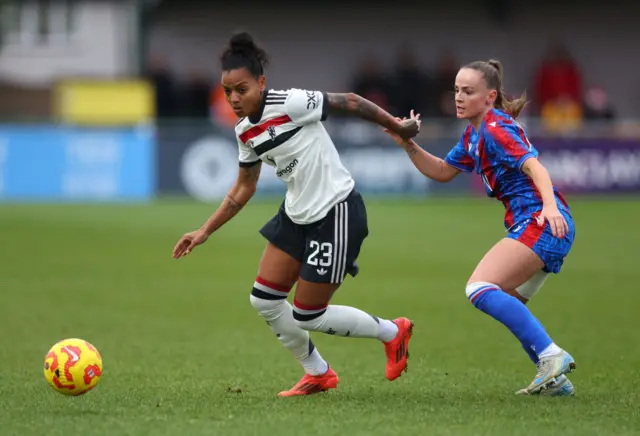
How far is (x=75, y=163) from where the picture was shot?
77.7 feet

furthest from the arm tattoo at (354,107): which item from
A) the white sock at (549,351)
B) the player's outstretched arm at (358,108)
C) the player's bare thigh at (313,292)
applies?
the white sock at (549,351)

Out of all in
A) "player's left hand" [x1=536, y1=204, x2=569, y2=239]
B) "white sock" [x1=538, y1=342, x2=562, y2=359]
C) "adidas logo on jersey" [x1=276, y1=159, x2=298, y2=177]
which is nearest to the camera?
"player's left hand" [x1=536, y1=204, x2=569, y2=239]

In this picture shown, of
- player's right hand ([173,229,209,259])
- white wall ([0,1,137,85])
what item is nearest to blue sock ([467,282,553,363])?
player's right hand ([173,229,209,259])

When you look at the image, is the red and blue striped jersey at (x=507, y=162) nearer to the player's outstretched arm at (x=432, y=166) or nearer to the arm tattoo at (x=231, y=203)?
the player's outstretched arm at (x=432, y=166)

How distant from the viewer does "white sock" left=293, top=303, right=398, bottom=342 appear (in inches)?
267

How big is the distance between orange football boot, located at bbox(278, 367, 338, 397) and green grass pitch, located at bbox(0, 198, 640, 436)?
0.47 ft

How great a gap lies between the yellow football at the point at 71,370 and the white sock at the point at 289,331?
100 centimetres

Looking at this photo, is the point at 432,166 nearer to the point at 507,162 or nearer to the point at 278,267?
the point at 507,162

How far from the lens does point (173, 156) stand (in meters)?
23.9

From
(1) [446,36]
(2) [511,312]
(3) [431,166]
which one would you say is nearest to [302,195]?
(3) [431,166]

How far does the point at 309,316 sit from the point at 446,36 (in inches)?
1036

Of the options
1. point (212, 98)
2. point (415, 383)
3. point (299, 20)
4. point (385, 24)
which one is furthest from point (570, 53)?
point (415, 383)

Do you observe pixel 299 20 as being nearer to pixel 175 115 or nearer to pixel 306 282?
pixel 175 115

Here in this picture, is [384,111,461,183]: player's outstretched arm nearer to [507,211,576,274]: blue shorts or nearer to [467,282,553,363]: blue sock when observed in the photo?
[507,211,576,274]: blue shorts
